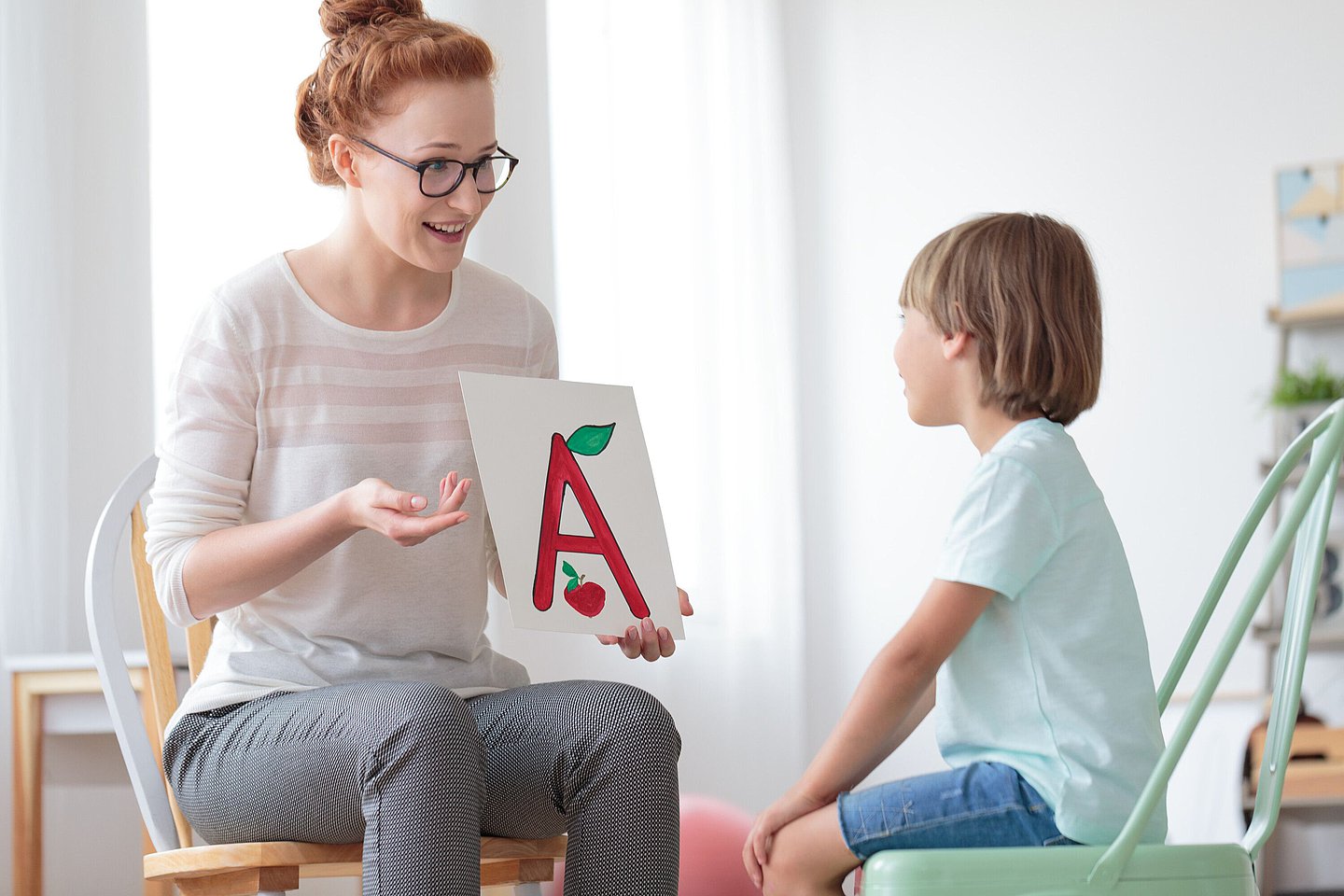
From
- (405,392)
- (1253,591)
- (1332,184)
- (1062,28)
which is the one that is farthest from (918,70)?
(1253,591)

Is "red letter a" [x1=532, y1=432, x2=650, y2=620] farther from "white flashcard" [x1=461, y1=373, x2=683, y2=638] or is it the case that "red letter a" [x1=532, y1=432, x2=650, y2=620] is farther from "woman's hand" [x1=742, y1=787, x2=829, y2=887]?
"woman's hand" [x1=742, y1=787, x2=829, y2=887]

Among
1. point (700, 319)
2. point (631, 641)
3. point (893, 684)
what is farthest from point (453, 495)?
point (700, 319)

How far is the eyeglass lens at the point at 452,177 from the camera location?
1.30 m

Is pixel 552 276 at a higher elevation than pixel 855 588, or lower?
higher

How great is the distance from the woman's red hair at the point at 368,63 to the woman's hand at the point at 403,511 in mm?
404

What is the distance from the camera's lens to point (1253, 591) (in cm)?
100

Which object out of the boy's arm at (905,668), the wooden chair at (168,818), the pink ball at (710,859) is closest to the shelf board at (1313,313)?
the pink ball at (710,859)

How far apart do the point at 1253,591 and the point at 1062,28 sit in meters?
3.01

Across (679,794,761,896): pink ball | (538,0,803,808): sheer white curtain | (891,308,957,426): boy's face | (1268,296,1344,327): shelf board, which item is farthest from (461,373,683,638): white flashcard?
(1268,296,1344,327): shelf board

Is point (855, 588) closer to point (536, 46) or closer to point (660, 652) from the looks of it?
point (536, 46)

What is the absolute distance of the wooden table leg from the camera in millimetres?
2018

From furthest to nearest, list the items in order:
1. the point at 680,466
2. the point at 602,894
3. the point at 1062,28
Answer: the point at 1062,28, the point at 680,466, the point at 602,894

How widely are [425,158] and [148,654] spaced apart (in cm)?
64

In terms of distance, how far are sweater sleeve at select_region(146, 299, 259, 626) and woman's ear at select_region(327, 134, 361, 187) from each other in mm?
181
